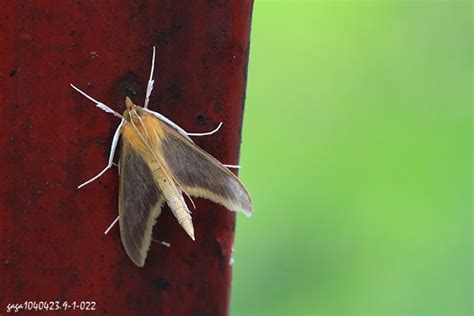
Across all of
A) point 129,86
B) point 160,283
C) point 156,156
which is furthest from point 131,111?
point 160,283

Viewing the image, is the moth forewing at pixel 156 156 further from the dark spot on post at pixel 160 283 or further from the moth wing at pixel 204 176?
the dark spot on post at pixel 160 283

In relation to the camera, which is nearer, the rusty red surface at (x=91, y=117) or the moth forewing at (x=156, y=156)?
the rusty red surface at (x=91, y=117)

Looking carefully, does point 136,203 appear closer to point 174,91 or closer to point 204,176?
point 204,176

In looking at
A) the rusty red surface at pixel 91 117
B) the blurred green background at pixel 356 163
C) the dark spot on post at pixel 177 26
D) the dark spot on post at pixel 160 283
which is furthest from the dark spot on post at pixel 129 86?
the blurred green background at pixel 356 163

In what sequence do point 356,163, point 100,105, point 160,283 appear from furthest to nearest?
point 356,163 → point 160,283 → point 100,105

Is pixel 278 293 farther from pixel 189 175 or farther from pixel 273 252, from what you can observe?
pixel 189 175

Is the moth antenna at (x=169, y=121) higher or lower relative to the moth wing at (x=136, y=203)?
higher
